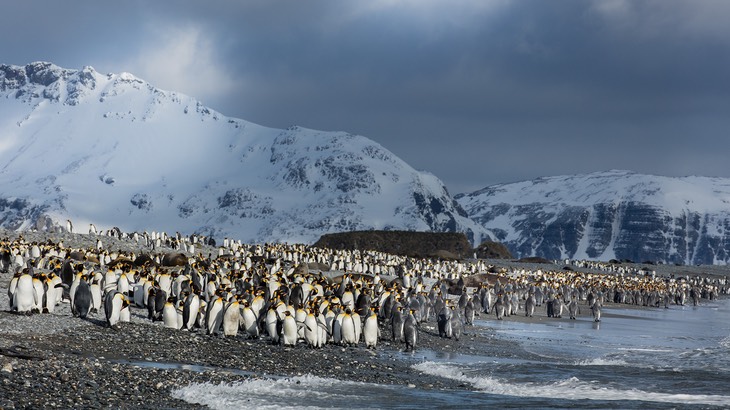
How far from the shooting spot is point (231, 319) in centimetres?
2236

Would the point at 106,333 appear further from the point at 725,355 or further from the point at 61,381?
the point at 725,355

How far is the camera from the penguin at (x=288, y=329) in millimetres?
21766

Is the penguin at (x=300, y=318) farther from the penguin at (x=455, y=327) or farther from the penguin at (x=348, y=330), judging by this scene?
the penguin at (x=455, y=327)

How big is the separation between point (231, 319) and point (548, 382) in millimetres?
7500

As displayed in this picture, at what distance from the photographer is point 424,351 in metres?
24.1

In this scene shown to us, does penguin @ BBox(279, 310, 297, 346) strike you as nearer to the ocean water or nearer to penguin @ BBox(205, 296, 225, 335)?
penguin @ BBox(205, 296, 225, 335)

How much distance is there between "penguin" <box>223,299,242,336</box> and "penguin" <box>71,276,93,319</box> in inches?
124

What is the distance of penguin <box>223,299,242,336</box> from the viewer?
2234 cm

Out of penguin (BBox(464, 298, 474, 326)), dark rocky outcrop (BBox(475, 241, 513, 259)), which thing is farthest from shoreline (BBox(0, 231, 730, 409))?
dark rocky outcrop (BBox(475, 241, 513, 259))

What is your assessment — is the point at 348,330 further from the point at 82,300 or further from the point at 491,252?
the point at 491,252

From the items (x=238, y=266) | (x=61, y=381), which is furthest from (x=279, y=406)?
(x=238, y=266)

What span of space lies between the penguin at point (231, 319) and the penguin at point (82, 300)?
314 cm

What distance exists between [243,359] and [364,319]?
16.7 feet

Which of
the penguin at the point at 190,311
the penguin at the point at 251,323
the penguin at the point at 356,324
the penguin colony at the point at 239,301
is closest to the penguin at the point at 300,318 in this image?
the penguin colony at the point at 239,301
